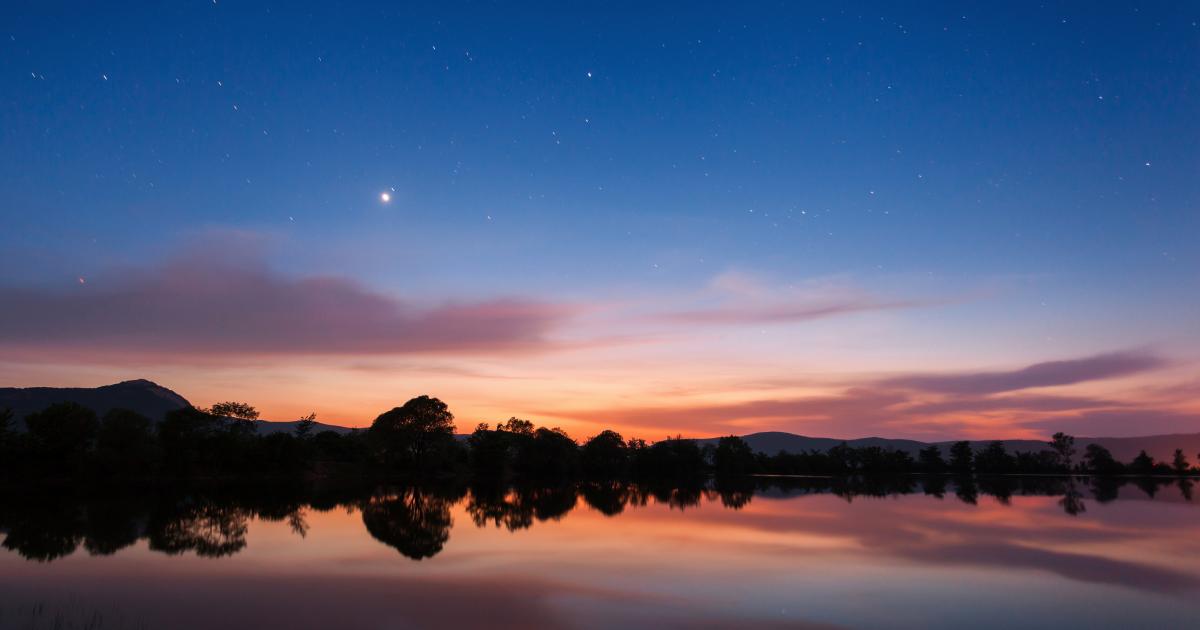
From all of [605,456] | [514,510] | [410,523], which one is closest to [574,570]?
[410,523]

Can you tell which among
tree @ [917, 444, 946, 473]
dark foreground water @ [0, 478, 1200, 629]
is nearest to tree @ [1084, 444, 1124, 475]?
tree @ [917, 444, 946, 473]

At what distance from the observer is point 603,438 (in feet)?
428

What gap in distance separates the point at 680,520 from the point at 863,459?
12571 centimetres

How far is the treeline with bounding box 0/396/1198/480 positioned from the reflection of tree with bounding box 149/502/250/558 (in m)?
32.9

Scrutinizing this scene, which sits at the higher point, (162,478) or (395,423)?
(395,423)

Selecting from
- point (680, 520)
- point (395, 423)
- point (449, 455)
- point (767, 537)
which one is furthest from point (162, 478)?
point (767, 537)

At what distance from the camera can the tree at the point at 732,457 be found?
140 meters

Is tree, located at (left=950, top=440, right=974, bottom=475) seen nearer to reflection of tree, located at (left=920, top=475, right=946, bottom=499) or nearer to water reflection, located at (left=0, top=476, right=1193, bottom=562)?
reflection of tree, located at (left=920, top=475, right=946, bottom=499)

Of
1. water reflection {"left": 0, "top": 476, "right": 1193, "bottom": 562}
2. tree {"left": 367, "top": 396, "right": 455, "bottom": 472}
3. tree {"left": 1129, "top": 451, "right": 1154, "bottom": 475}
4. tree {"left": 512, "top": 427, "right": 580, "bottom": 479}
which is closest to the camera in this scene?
water reflection {"left": 0, "top": 476, "right": 1193, "bottom": 562}

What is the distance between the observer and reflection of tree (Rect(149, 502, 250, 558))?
24500 millimetres

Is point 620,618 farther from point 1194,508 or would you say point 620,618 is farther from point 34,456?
point 34,456

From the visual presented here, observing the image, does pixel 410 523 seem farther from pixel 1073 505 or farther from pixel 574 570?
pixel 1073 505

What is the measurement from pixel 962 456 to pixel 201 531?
16055 centimetres

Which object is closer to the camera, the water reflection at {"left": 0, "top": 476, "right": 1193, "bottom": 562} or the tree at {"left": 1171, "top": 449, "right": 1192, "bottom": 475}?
the water reflection at {"left": 0, "top": 476, "right": 1193, "bottom": 562}
